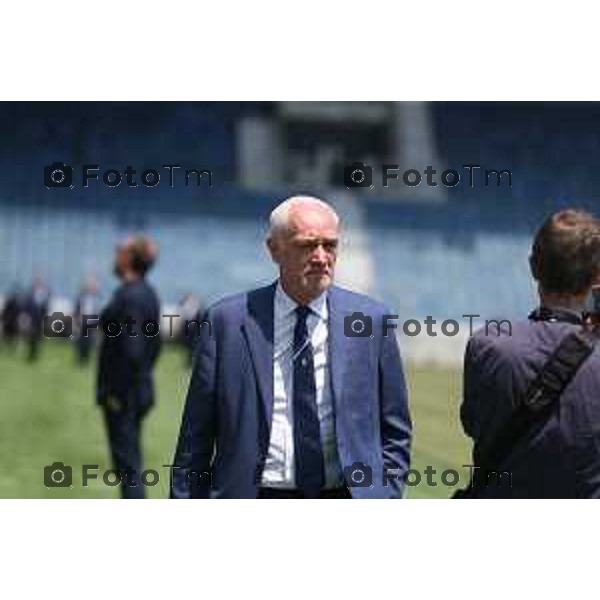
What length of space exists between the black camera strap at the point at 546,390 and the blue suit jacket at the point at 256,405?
1.10ft

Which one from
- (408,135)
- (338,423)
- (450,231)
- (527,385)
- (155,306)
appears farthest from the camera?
(450,231)

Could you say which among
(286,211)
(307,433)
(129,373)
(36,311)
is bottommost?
(307,433)

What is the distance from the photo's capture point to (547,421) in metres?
2.31

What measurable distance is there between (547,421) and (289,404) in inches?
23.4

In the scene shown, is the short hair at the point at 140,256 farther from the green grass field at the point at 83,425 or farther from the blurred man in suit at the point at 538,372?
the blurred man in suit at the point at 538,372

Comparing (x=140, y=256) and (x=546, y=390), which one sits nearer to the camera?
(x=546, y=390)

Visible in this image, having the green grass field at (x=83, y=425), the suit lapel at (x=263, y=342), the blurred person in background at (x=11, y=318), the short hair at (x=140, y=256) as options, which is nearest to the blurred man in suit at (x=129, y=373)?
the short hair at (x=140, y=256)

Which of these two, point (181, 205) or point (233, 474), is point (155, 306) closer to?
point (233, 474)

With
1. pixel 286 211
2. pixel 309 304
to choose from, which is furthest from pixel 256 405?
pixel 286 211

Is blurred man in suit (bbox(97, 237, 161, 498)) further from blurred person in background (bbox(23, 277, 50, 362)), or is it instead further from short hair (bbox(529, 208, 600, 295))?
blurred person in background (bbox(23, 277, 50, 362))

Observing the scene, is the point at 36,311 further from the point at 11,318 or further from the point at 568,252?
the point at 568,252

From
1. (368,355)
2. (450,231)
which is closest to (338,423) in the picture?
(368,355)

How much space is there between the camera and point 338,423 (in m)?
2.53

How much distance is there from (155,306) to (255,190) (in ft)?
41.2
